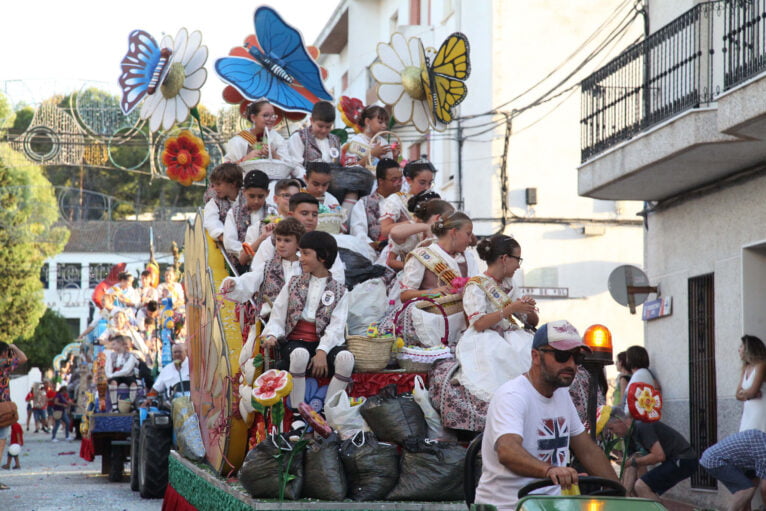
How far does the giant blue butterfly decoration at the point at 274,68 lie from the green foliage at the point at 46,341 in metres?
57.5

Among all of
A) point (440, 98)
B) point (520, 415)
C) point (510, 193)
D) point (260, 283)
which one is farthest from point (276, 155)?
point (510, 193)

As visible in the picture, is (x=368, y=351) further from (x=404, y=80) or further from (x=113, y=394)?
(x=113, y=394)

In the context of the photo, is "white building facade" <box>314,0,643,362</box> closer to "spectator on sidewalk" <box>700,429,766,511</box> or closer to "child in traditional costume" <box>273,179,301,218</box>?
"child in traditional costume" <box>273,179,301,218</box>

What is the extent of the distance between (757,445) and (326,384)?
4.26 m

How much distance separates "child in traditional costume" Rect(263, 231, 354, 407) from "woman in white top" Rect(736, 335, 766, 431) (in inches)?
183

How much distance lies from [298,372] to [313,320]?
48 cm

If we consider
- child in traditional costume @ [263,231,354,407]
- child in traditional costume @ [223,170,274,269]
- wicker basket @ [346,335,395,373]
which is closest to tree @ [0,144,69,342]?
child in traditional costume @ [223,170,274,269]

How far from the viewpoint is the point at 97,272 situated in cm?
7581

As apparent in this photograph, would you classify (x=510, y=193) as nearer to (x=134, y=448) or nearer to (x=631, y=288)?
(x=631, y=288)

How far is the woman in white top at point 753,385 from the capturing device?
39.8 feet

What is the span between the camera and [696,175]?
16.3 meters

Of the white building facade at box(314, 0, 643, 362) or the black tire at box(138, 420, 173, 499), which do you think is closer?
the black tire at box(138, 420, 173, 499)

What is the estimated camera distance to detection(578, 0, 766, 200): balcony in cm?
1368

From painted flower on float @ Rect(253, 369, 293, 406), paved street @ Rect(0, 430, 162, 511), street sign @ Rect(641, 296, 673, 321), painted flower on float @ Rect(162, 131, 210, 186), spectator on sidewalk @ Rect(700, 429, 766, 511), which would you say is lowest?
paved street @ Rect(0, 430, 162, 511)
